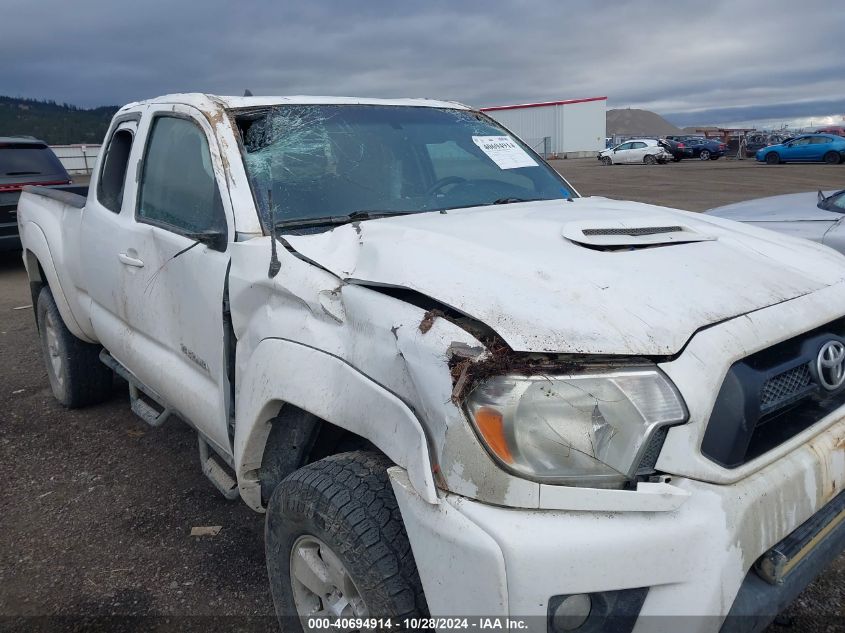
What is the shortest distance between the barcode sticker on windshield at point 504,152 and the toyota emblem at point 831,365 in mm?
1733

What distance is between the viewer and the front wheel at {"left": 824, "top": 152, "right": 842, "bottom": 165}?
28.1 metres

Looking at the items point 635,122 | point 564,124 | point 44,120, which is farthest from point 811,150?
point 635,122

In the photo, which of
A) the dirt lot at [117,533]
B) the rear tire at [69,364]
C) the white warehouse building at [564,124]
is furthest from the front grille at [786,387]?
the white warehouse building at [564,124]

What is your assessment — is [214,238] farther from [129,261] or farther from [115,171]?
[115,171]

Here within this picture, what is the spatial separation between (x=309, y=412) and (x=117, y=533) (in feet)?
5.64

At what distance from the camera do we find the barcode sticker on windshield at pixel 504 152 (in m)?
3.26

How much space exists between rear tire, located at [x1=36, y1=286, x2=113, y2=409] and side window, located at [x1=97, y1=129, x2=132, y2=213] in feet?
3.60

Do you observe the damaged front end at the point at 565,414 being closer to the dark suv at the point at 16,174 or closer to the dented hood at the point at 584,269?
the dented hood at the point at 584,269

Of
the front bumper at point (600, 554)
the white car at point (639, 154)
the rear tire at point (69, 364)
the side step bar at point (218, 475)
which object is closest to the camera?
the front bumper at point (600, 554)

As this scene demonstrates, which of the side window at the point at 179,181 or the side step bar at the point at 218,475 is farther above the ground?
the side window at the point at 179,181

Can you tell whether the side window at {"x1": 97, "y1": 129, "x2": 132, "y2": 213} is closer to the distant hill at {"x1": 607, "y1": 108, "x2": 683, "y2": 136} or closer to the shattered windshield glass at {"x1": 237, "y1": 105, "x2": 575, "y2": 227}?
the shattered windshield glass at {"x1": 237, "y1": 105, "x2": 575, "y2": 227}

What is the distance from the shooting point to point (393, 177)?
2.88 metres

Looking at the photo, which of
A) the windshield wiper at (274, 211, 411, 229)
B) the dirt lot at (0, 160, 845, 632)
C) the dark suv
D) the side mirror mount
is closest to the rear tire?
the dirt lot at (0, 160, 845, 632)

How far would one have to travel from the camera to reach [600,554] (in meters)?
1.45
